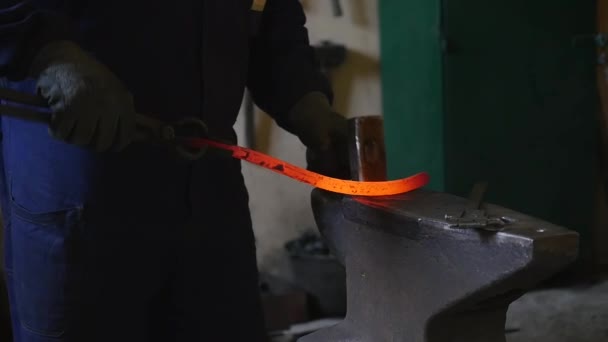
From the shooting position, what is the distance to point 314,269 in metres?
2.55

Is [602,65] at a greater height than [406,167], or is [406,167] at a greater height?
[602,65]

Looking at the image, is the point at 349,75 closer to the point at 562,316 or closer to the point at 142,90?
the point at 562,316

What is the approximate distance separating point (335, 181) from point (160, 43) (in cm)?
39

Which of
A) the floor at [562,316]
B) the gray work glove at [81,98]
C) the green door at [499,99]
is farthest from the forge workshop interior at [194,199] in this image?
the green door at [499,99]

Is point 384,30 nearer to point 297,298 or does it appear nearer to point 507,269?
point 297,298

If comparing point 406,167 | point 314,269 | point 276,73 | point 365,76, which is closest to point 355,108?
point 365,76

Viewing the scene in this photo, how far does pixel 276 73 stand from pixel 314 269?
1.30 m

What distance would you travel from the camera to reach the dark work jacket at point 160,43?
38.0 inches

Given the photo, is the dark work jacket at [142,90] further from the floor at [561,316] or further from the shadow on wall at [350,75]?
the shadow on wall at [350,75]

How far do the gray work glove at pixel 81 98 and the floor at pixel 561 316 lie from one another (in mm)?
1443

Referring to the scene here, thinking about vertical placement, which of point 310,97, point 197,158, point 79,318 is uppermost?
point 310,97

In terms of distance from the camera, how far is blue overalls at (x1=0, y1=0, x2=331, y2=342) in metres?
1.08

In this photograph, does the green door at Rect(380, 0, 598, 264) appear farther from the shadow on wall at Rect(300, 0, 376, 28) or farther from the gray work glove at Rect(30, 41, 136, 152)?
the gray work glove at Rect(30, 41, 136, 152)

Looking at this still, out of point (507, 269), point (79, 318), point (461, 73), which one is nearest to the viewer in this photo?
point (507, 269)
